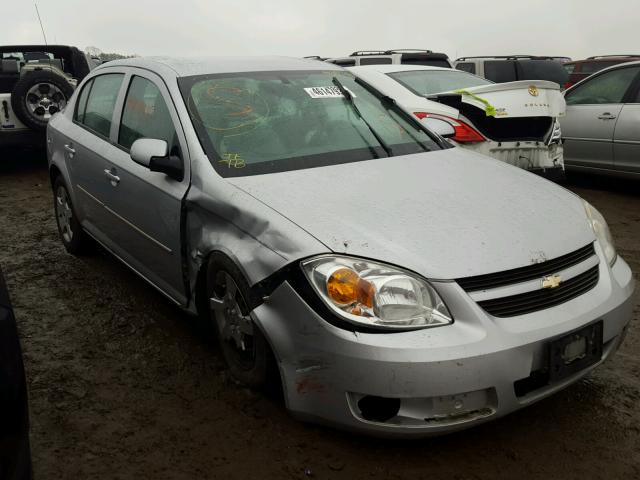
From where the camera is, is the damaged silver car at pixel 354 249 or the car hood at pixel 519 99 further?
the car hood at pixel 519 99

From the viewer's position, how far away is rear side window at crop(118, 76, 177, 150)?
3518mm

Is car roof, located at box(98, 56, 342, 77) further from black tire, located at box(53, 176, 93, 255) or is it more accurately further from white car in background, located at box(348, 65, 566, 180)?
white car in background, located at box(348, 65, 566, 180)

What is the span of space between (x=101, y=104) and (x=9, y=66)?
5.43m

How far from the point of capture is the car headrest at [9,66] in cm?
888

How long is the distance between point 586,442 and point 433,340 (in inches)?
35.4

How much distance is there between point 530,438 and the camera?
2.70 metres

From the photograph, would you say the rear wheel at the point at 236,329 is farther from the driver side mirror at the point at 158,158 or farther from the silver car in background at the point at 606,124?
the silver car in background at the point at 606,124

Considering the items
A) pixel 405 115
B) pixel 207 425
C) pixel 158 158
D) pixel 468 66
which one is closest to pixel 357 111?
pixel 405 115

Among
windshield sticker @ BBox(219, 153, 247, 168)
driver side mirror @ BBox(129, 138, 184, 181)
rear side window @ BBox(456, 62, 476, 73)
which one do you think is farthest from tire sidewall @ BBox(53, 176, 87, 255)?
rear side window @ BBox(456, 62, 476, 73)

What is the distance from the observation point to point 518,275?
249 cm

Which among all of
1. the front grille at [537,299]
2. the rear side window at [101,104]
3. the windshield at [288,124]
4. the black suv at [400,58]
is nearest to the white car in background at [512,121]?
the windshield at [288,124]

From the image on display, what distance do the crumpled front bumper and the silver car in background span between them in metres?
4.70

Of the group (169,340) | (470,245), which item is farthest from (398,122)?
(169,340)

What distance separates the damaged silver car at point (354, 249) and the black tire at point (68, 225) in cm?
Answer: 120
